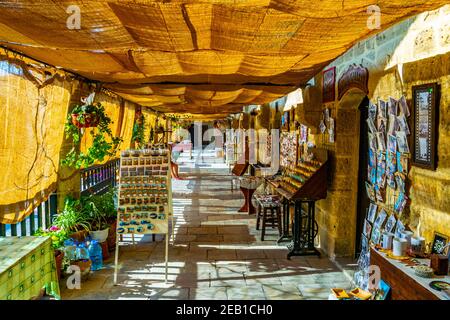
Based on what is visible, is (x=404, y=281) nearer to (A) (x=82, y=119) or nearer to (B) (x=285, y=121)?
(A) (x=82, y=119)

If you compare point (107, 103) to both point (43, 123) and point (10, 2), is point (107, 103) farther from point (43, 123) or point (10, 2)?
point (10, 2)

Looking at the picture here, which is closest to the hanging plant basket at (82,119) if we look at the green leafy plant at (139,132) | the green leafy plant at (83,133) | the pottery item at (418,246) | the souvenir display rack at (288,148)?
the green leafy plant at (83,133)

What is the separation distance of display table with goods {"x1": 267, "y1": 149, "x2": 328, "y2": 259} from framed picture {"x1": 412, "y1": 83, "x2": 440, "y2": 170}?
2.40 m

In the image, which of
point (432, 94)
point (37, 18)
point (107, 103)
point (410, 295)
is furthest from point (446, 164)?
point (107, 103)

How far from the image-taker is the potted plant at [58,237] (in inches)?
198

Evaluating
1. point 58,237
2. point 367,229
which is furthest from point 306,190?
point 58,237

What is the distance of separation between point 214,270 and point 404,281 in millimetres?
3184

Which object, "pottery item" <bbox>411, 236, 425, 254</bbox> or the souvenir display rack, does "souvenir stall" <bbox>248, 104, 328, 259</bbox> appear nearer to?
the souvenir display rack

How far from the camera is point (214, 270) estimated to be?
18.3 feet

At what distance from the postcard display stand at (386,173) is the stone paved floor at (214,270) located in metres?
0.94

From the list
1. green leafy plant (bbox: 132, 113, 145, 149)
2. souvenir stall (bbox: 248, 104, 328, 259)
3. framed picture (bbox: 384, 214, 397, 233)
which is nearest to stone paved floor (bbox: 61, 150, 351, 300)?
souvenir stall (bbox: 248, 104, 328, 259)

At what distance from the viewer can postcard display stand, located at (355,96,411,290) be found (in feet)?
12.5

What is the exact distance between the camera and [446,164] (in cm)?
311

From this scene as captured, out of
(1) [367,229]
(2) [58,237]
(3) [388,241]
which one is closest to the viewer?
(3) [388,241]
